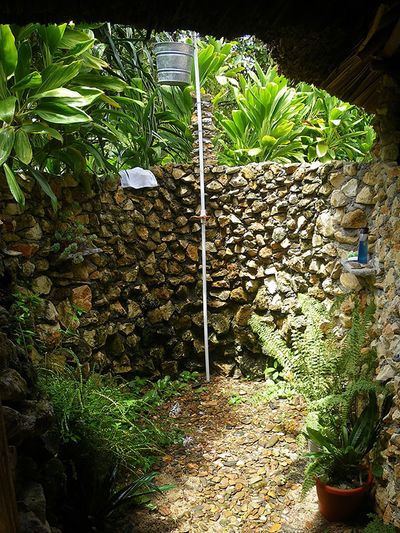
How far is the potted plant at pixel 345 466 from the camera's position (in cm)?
226

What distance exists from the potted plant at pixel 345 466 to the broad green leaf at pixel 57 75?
6.95ft

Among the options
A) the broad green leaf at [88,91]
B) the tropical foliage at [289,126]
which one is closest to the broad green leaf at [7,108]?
the broad green leaf at [88,91]

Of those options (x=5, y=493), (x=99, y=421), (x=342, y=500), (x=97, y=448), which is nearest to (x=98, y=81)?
(x=99, y=421)

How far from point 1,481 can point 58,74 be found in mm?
1924

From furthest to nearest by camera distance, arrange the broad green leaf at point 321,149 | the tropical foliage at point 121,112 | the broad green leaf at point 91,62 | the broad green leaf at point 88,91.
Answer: the broad green leaf at point 321,149
the broad green leaf at point 91,62
the broad green leaf at point 88,91
the tropical foliage at point 121,112

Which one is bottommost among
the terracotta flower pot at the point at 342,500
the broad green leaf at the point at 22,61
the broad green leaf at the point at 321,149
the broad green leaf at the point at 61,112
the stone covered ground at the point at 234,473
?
the stone covered ground at the point at 234,473

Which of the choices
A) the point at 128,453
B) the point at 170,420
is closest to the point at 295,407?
the point at 170,420

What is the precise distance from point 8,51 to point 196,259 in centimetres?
213

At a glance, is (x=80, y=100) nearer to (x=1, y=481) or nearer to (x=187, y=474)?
(x=1, y=481)

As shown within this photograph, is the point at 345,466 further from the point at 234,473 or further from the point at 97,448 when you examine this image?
the point at 97,448

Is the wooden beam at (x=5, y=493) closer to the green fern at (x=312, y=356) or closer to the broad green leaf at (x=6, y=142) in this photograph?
the broad green leaf at (x=6, y=142)

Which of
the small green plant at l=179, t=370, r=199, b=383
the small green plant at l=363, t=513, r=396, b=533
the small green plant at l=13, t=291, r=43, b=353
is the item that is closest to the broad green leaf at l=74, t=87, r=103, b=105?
the small green plant at l=13, t=291, r=43, b=353

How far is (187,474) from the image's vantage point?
2.74 m

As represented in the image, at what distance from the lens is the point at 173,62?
341cm
